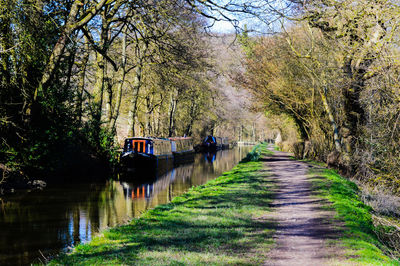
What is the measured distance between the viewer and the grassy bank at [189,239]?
5480mm

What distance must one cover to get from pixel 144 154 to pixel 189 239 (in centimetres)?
1643

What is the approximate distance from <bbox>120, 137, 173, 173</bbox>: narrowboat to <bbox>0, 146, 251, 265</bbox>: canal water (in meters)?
3.71

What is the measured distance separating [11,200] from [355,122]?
12521 millimetres

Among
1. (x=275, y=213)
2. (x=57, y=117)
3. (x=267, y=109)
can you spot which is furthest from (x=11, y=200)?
(x=267, y=109)

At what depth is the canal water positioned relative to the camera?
823 centimetres

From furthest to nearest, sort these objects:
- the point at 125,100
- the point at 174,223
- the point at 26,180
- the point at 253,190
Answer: the point at 125,100
the point at 26,180
the point at 253,190
the point at 174,223

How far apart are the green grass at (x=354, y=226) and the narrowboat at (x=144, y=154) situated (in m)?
12.0

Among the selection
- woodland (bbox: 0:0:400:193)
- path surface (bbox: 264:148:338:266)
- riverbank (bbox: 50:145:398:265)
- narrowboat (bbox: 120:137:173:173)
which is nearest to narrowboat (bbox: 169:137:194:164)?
narrowboat (bbox: 120:137:173:173)

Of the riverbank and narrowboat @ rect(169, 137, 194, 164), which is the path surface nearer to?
the riverbank

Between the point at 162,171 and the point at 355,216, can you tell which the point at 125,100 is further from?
the point at 355,216

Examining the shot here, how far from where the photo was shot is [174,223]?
305 inches

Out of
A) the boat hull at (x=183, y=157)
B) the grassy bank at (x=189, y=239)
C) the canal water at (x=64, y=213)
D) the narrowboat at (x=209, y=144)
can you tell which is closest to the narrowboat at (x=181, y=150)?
the boat hull at (x=183, y=157)

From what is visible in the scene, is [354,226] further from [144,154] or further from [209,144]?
[209,144]

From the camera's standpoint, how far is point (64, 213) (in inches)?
455
